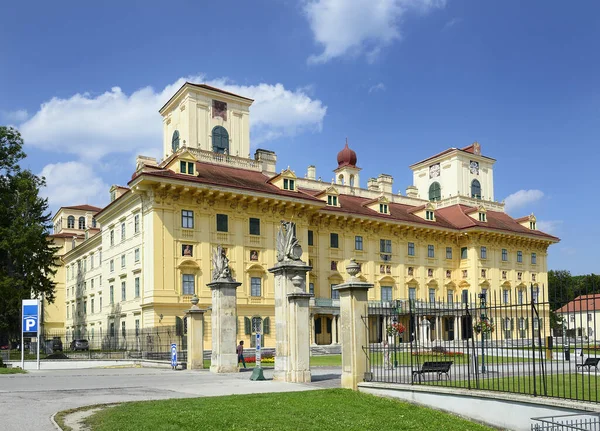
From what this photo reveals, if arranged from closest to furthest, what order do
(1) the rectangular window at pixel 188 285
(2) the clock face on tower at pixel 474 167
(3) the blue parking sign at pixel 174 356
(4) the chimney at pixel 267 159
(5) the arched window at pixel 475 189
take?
(3) the blue parking sign at pixel 174 356
(1) the rectangular window at pixel 188 285
(4) the chimney at pixel 267 159
(5) the arched window at pixel 475 189
(2) the clock face on tower at pixel 474 167

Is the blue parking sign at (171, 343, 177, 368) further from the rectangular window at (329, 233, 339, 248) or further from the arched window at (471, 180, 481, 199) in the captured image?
the arched window at (471, 180, 481, 199)

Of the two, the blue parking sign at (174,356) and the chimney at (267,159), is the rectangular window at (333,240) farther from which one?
the blue parking sign at (174,356)

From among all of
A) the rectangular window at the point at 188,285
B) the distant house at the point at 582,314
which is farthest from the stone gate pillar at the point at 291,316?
the rectangular window at the point at 188,285

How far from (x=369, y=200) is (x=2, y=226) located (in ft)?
102

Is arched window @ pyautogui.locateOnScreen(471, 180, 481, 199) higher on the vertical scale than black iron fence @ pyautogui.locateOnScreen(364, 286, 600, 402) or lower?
higher

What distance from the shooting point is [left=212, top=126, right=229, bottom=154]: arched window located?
5325 centimetres

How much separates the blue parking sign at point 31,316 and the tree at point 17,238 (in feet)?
42.9

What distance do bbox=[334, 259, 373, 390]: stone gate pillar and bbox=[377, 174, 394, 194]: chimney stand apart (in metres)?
51.7

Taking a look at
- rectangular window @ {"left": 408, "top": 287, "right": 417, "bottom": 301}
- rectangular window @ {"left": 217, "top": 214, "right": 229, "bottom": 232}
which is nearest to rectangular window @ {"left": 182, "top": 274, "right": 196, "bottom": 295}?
rectangular window @ {"left": 217, "top": 214, "right": 229, "bottom": 232}

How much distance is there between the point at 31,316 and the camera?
3062 centimetres

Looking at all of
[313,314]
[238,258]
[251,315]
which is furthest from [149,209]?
[313,314]

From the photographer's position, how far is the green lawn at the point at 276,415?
36.0ft

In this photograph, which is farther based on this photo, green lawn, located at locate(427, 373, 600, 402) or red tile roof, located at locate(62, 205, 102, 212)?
red tile roof, located at locate(62, 205, 102, 212)

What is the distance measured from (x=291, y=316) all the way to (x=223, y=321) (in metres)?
5.69
